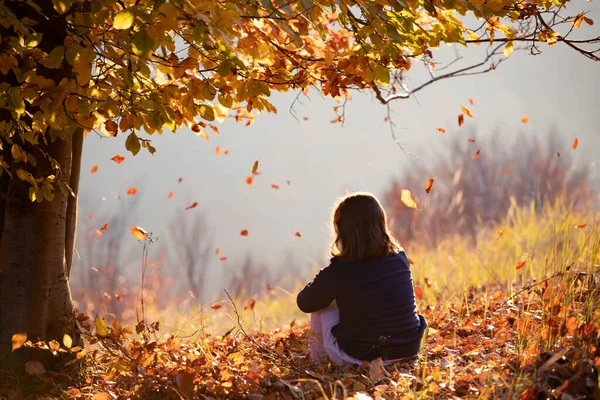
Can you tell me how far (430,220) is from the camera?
36.7 meters

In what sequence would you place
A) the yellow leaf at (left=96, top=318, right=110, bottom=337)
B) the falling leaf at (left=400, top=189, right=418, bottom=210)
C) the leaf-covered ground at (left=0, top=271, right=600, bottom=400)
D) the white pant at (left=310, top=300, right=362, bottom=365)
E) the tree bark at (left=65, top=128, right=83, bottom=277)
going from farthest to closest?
1. the tree bark at (left=65, top=128, right=83, bottom=277)
2. the falling leaf at (left=400, top=189, right=418, bottom=210)
3. the white pant at (left=310, top=300, right=362, bottom=365)
4. the yellow leaf at (left=96, top=318, right=110, bottom=337)
5. the leaf-covered ground at (left=0, top=271, right=600, bottom=400)

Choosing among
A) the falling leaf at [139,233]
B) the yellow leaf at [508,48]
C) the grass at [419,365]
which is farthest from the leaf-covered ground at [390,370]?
the yellow leaf at [508,48]

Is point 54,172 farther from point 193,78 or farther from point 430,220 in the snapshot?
point 430,220

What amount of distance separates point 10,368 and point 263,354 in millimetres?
1898

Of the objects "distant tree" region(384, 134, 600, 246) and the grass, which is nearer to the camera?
the grass

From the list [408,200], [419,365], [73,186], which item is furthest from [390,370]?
[73,186]

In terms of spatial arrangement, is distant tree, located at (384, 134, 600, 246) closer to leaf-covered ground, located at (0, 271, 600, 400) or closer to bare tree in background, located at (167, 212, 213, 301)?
bare tree in background, located at (167, 212, 213, 301)

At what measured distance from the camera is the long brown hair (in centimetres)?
403

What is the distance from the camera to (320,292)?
13.4 ft

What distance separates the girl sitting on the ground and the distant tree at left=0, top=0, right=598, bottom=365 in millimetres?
1054

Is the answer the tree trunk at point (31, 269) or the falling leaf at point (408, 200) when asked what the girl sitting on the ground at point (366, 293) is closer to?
the falling leaf at point (408, 200)

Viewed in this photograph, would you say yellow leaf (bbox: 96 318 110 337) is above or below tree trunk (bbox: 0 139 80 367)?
below

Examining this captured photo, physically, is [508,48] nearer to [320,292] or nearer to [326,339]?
[320,292]

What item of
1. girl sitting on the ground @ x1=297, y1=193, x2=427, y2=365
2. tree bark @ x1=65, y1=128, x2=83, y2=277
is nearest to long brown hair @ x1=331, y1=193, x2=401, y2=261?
girl sitting on the ground @ x1=297, y1=193, x2=427, y2=365
